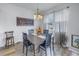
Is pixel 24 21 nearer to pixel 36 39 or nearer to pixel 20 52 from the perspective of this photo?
pixel 36 39

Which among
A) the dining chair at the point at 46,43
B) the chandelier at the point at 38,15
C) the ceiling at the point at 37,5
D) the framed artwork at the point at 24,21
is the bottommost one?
the dining chair at the point at 46,43

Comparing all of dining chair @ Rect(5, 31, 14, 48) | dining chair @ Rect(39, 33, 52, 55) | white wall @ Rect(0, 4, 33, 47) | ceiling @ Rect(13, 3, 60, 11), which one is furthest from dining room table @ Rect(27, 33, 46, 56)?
ceiling @ Rect(13, 3, 60, 11)

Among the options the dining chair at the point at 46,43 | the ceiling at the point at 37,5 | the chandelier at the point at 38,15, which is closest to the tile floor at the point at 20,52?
the dining chair at the point at 46,43

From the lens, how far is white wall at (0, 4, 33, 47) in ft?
5.94

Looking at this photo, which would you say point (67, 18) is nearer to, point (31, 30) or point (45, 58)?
point (31, 30)

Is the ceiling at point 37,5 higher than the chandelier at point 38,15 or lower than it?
higher

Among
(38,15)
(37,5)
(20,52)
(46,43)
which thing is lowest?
(20,52)

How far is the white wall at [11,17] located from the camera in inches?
Result: 71.3

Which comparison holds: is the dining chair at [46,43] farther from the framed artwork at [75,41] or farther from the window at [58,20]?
the framed artwork at [75,41]

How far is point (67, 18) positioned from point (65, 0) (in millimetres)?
313

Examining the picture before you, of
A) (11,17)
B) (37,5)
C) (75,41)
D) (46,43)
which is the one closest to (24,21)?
(11,17)

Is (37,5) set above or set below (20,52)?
above

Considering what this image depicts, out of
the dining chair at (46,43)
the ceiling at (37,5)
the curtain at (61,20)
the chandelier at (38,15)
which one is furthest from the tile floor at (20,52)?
the ceiling at (37,5)

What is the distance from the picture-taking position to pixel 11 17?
1.82 meters
